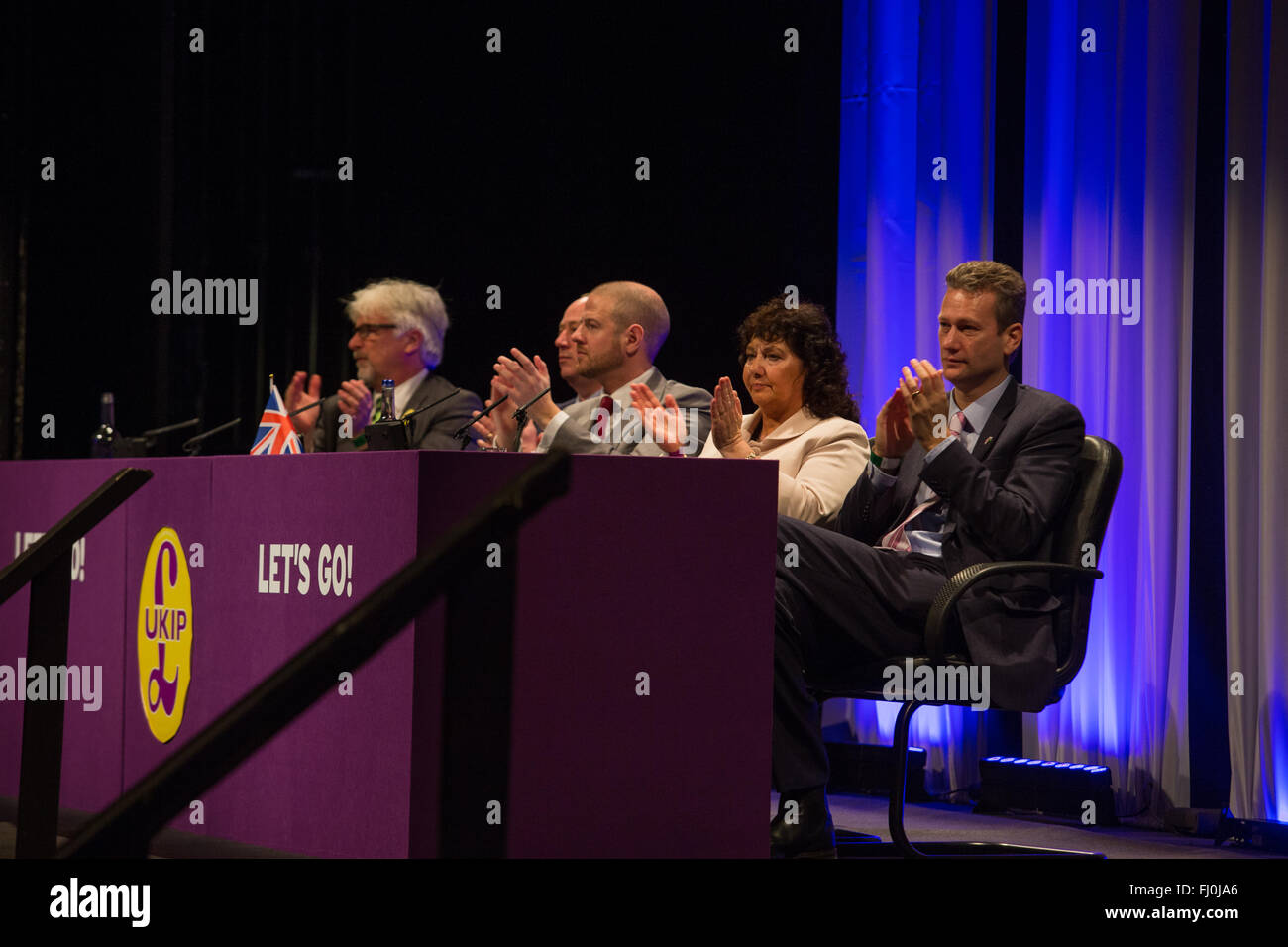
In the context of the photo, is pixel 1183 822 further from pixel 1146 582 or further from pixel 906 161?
pixel 906 161

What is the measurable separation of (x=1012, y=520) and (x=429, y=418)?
88.6 inches

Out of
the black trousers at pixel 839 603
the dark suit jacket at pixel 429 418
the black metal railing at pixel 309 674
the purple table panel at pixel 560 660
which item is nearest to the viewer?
the black metal railing at pixel 309 674

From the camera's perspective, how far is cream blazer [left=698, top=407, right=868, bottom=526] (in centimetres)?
370

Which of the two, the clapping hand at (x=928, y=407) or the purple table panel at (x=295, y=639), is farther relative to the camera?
the clapping hand at (x=928, y=407)

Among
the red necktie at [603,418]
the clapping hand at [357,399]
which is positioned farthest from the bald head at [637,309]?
the clapping hand at [357,399]

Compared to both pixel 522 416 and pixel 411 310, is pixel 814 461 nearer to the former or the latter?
pixel 522 416

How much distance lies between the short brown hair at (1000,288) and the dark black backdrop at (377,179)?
63.4 inches

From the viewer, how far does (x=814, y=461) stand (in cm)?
380

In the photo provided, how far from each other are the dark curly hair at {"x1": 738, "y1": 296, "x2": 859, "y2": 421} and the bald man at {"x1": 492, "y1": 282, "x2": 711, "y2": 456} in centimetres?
39

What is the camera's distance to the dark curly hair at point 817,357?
13.0 feet

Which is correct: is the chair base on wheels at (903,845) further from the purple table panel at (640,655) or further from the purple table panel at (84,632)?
the purple table panel at (84,632)

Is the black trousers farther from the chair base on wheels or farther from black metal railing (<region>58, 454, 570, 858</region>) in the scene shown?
black metal railing (<region>58, 454, 570, 858</region>)

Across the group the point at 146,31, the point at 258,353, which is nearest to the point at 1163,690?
the point at 258,353
